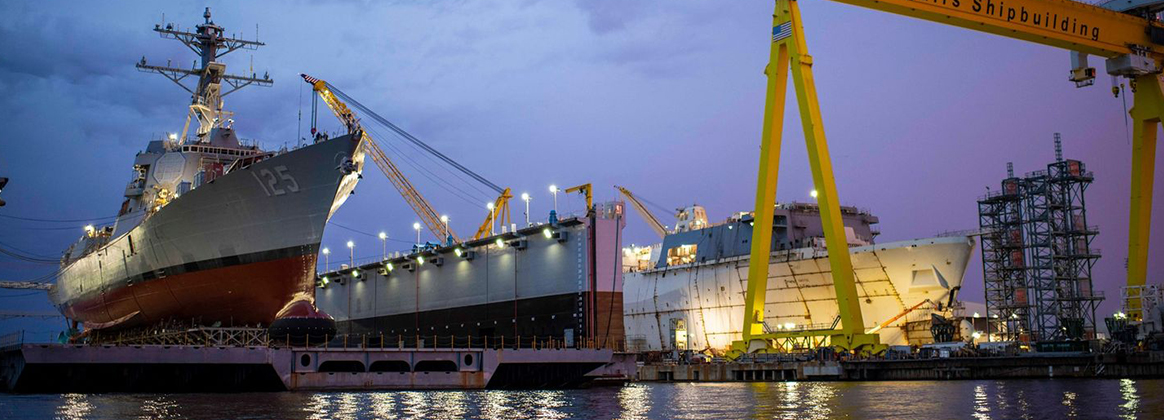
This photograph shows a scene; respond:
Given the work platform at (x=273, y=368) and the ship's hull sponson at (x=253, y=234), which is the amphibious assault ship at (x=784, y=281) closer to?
the work platform at (x=273, y=368)

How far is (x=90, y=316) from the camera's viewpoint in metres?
45.2

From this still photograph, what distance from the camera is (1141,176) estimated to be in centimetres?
4128

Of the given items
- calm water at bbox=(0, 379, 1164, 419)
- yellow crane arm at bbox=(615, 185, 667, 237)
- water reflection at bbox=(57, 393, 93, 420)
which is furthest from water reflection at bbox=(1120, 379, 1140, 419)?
yellow crane arm at bbox=(615, 185, 667, 237)

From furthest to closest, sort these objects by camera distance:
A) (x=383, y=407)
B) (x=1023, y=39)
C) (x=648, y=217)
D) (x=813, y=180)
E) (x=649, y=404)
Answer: (x=648, y=217)
(x=813, y=180)
(x=1023, y=39)
(x=649, y=404)
(x=383, y=407)

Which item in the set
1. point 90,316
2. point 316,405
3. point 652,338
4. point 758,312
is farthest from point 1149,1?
point 90,316

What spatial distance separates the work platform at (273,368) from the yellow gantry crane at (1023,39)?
Answer: 392 inches

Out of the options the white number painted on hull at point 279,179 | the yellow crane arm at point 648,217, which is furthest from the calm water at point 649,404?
the yellow crane arm at point 648,217

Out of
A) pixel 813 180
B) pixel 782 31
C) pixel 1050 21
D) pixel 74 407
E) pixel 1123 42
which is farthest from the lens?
pixel 782 31

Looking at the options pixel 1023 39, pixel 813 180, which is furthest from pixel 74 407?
pixel 1023 39

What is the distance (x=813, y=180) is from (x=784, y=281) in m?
14.7

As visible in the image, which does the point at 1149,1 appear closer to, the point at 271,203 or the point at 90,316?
the point at 271,203

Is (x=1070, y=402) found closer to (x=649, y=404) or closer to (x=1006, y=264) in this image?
(x=649, y=404)

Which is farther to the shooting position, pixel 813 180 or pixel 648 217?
pixel 648 217

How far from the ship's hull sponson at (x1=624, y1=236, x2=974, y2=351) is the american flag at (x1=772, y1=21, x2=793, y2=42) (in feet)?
42.9
